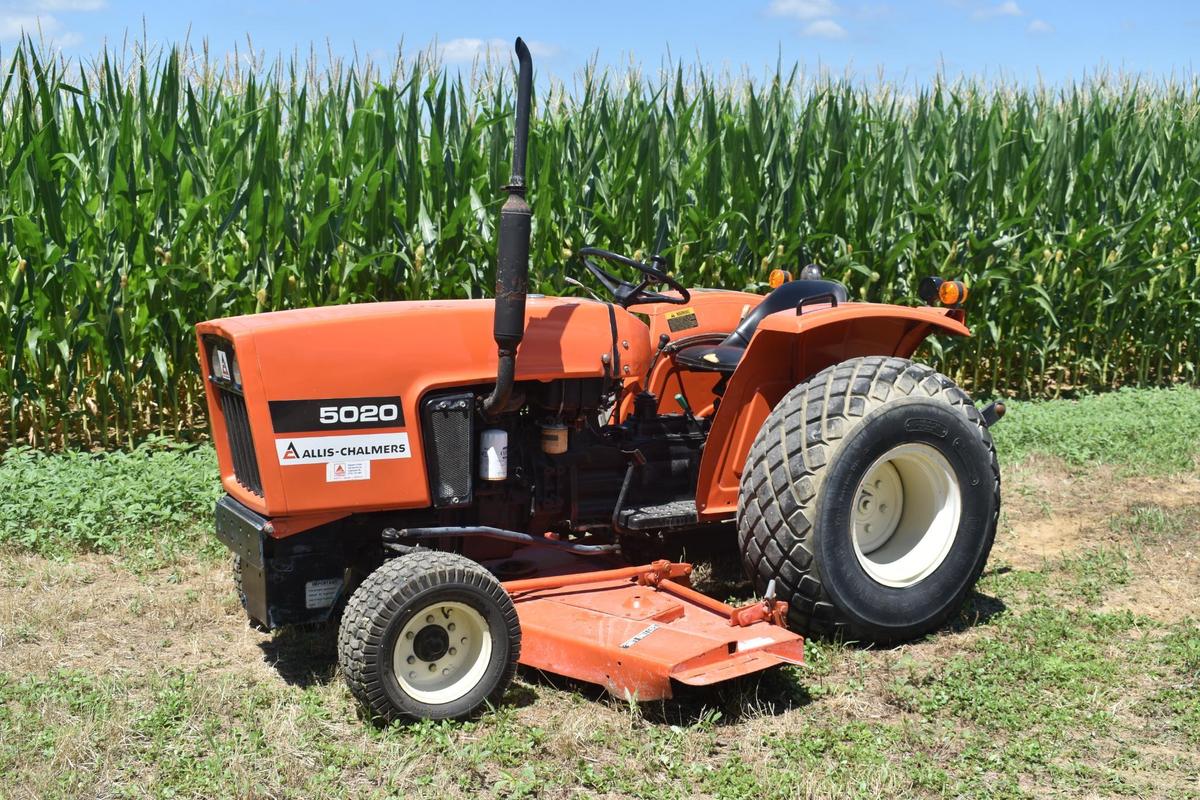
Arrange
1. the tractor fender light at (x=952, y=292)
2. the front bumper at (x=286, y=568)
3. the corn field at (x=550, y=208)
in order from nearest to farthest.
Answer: the front bumper at (x=286, y=568)
the tractor fender light at (x=952, y=292)
the corn field at (x=550, y=208)

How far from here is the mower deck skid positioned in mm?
3494

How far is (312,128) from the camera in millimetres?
7293

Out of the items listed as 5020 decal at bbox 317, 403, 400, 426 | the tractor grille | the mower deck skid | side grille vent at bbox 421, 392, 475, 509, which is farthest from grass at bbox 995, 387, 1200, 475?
the tractor grille

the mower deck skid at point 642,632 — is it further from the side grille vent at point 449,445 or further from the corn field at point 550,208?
the corn field at point 550,208

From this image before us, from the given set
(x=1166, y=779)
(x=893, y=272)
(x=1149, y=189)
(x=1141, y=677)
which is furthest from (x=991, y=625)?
(x=1149, y=189)

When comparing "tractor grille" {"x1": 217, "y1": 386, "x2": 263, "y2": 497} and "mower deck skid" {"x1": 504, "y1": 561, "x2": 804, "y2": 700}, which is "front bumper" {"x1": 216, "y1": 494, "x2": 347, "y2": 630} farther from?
"mower deck skid" {"x1": 504, "y1": 561, "x2": 804, "y2": 700}

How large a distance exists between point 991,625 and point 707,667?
1396mm

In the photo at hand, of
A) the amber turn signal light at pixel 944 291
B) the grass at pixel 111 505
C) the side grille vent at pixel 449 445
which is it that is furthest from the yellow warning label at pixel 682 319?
the grass at pixel 111 505

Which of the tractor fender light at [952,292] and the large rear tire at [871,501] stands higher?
the tractor fender light at [952,292]

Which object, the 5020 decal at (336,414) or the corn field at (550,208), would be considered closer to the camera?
the 5020 decal at (336,414)

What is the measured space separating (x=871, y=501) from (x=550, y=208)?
3443mm

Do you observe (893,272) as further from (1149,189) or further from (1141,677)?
(1141,677)

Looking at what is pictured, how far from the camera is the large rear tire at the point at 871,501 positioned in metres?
3.96

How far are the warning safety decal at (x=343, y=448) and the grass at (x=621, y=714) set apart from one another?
72 cm
